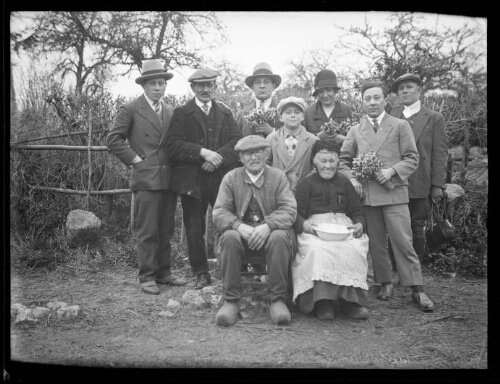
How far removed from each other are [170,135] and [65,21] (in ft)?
6.12

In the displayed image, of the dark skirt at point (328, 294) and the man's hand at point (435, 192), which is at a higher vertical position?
the man's hand at point (435, 192)

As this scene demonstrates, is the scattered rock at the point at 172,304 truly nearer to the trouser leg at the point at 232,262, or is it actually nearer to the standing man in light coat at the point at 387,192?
the trouser leg at the point at 232,262

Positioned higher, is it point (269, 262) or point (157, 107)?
point (157, 107)

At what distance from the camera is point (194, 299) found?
4.88 meters

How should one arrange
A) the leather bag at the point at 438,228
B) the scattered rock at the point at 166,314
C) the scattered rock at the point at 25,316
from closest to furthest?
the scattered rock at the point at 25,316 → the scattered rock at the point at 166,314 → the leather bag at the point at 438,228

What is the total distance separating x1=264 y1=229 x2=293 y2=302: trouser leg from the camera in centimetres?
441

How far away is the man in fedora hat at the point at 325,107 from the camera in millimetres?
5426

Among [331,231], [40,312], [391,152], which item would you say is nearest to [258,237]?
[331,231]

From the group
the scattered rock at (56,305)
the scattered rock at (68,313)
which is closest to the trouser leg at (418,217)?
the scattered rock at (68,313)

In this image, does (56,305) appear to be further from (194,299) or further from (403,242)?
(403,242)

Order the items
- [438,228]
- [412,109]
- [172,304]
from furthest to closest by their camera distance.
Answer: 1. [438,228]
2. [412,109]
3. [172,304]

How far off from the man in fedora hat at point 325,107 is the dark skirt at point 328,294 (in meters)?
1.85

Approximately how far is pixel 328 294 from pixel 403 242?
117 centimetres
